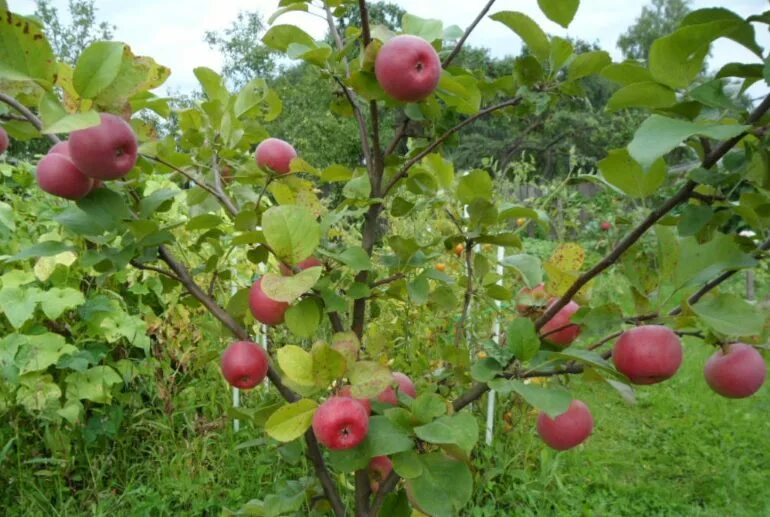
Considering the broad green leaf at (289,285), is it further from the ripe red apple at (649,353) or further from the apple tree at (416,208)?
the ripe red apple at (649,353)

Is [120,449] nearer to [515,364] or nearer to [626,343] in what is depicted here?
[515,364]

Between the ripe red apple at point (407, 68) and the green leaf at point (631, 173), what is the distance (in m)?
0.22

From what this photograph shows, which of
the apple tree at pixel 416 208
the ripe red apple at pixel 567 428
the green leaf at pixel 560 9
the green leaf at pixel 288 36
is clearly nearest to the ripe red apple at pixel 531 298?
the apple tree at pixel 416 208

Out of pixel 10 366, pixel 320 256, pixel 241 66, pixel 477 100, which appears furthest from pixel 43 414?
pixel 241 66

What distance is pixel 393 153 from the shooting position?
3.47ft

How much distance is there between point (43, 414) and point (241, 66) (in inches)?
891

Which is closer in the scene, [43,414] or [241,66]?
[43,414]

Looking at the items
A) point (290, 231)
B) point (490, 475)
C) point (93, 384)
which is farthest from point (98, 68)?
point (490, 475)

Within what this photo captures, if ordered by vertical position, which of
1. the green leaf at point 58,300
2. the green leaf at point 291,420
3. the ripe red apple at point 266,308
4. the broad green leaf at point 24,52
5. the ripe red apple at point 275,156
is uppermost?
the broad green leaf at point 24,52

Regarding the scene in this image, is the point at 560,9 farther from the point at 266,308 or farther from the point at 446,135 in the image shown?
the point at 266,308

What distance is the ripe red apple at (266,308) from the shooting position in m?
0.88

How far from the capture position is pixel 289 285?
0.72 meters

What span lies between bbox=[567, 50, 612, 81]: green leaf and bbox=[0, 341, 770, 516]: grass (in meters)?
1.08

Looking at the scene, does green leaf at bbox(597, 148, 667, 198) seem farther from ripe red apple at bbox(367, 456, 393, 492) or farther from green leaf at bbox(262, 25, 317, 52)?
ripe red apple at bbox(367, 456, 393, 492)
